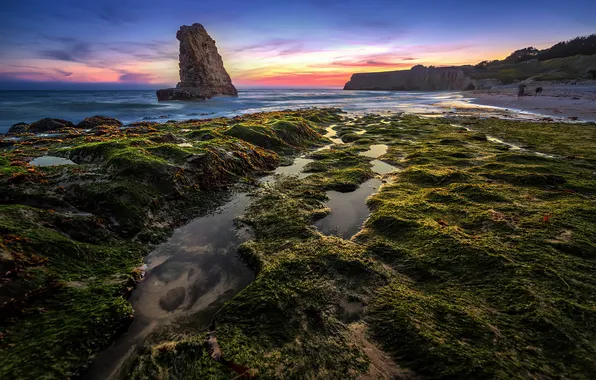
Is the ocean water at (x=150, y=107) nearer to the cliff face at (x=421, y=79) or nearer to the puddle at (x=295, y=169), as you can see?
the puddle at (x=295, y=169)

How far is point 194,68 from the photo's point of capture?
2781 inches

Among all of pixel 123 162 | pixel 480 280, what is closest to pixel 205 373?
pixel 480 280

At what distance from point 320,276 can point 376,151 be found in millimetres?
10449

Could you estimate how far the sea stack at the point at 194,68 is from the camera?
65556 mm

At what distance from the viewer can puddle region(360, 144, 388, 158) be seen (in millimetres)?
12591

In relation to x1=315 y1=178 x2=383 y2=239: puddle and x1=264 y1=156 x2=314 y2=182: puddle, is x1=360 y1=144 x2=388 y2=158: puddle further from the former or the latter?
x1=315 y1=178 x2=383 y2=239: puddle

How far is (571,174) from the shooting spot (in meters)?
8.37

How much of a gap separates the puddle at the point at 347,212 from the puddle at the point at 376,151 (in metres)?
4.24

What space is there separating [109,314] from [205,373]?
157 centimetres

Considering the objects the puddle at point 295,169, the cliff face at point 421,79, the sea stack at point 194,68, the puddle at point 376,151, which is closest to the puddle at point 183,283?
the puddle at point 295,169

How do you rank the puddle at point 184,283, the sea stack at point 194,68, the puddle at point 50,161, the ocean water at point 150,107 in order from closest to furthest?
the puddle at point 184,283
the puddle at point 50,161
the ocean water at point 150,107
the sea stack at point 194,68

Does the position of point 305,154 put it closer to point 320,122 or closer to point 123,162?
point 123,162

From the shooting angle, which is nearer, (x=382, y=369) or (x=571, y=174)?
(x=382, y=369)

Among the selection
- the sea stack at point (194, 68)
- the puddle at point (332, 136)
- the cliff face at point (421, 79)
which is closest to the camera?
the puddle at point (332, 136)
